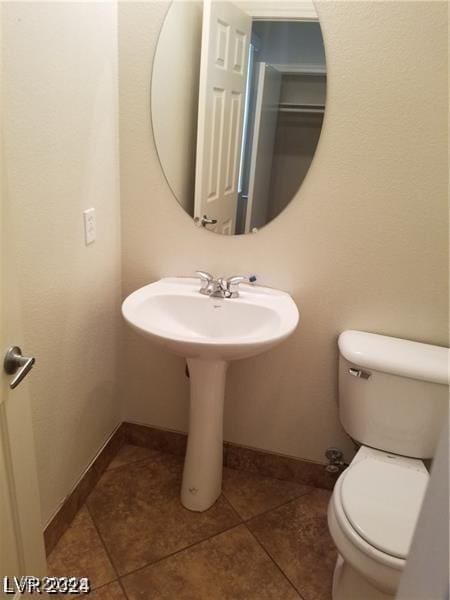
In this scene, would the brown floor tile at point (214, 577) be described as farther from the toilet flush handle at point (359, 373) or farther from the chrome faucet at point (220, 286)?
the chrome faucet at point (220, 286)

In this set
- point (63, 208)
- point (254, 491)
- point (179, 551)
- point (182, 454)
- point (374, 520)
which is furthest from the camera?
point (182, 454)

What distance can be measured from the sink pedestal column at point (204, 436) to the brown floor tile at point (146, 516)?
0.06 metres

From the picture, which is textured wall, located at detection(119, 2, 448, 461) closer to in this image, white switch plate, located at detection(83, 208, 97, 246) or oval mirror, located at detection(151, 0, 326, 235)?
oval mirror, located at detection(151, 0, 326, 235)

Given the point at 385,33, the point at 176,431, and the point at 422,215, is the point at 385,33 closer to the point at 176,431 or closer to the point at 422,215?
the point at 422,215

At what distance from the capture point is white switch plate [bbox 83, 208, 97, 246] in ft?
4.70

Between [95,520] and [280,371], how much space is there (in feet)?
2.89

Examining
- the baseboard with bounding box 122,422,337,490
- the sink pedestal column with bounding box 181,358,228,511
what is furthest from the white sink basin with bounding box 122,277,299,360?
the baseboard with bounding box 122,422,337,490

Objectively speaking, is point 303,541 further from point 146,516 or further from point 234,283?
point 234,283

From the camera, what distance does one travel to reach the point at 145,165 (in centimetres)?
159

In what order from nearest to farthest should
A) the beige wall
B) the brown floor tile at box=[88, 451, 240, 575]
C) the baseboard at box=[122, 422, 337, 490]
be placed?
the beige wall
the brown floor tile at box=[88, 451, 240, 575]
the baseboard at box=[122, 422, 337, 490]

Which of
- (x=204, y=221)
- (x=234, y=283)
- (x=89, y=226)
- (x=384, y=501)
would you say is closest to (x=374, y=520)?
(x=384, y=501)

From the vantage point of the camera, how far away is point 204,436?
1.62 m

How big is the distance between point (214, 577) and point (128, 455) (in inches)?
26.9

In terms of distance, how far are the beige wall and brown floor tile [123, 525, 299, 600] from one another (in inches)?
16.0
